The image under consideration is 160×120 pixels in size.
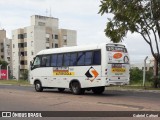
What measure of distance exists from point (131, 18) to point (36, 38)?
7774 cm

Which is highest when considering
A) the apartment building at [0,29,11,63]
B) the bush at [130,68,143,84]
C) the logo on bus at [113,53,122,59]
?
the apartment building at [0,29,11,63]

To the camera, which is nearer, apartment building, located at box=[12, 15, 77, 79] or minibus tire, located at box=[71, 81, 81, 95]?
minibus tire, located at box=[71, 81, 81, 95]

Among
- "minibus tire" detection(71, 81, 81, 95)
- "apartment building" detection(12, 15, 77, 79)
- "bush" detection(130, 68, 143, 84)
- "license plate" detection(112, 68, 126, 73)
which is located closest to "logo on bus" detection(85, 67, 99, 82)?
"license plate" detection(112, 68, 126, 73)

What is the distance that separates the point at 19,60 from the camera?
10619 cm

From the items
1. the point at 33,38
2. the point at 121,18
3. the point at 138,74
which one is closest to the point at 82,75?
the point at 121,18

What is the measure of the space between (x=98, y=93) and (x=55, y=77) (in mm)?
3226

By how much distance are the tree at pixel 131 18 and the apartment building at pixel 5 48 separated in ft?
331

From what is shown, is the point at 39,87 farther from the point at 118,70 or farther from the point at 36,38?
the point at 36,38

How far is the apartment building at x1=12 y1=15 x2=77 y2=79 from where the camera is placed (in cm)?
10325

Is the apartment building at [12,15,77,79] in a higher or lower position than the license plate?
higher

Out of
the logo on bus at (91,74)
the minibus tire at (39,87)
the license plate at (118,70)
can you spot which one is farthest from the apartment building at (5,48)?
the license plate at (118,70)

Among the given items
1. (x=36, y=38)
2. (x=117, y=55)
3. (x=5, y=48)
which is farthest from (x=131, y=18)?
(x=5, y=48)

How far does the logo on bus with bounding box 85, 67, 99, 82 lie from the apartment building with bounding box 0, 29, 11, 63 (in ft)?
347

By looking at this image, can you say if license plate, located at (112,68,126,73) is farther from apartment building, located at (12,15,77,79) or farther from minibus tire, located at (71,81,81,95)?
apartment building, located at (12,15,77,79)
